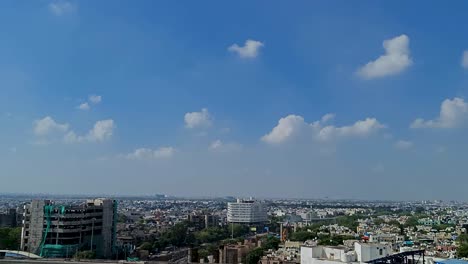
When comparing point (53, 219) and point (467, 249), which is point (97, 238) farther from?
point (467, 249)

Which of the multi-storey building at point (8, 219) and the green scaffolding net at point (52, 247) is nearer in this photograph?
the green scaffolding net at point (52, 247)

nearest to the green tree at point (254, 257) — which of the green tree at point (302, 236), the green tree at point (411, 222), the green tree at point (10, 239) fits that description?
the green tree at point (302, 236)

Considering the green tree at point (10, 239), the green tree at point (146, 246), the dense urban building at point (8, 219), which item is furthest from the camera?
the dense urban building at point (8, 219)

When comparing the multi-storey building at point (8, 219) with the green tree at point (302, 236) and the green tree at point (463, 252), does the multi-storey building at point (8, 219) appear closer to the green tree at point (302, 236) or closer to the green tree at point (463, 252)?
the green tree at point (302, 236)

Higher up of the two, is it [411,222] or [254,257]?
[254,257]

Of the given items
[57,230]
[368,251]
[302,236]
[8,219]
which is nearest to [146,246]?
[57,230]

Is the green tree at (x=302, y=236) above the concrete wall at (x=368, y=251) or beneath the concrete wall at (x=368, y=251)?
beneath

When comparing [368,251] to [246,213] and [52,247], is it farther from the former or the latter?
[246,213]

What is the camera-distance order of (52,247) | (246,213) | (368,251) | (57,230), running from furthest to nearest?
(246,213) < (57,230) < (52,247) < (368,251)

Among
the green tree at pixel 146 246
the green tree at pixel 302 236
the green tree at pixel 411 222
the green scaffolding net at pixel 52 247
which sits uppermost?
the green scaffolding net at pixel 52 247
